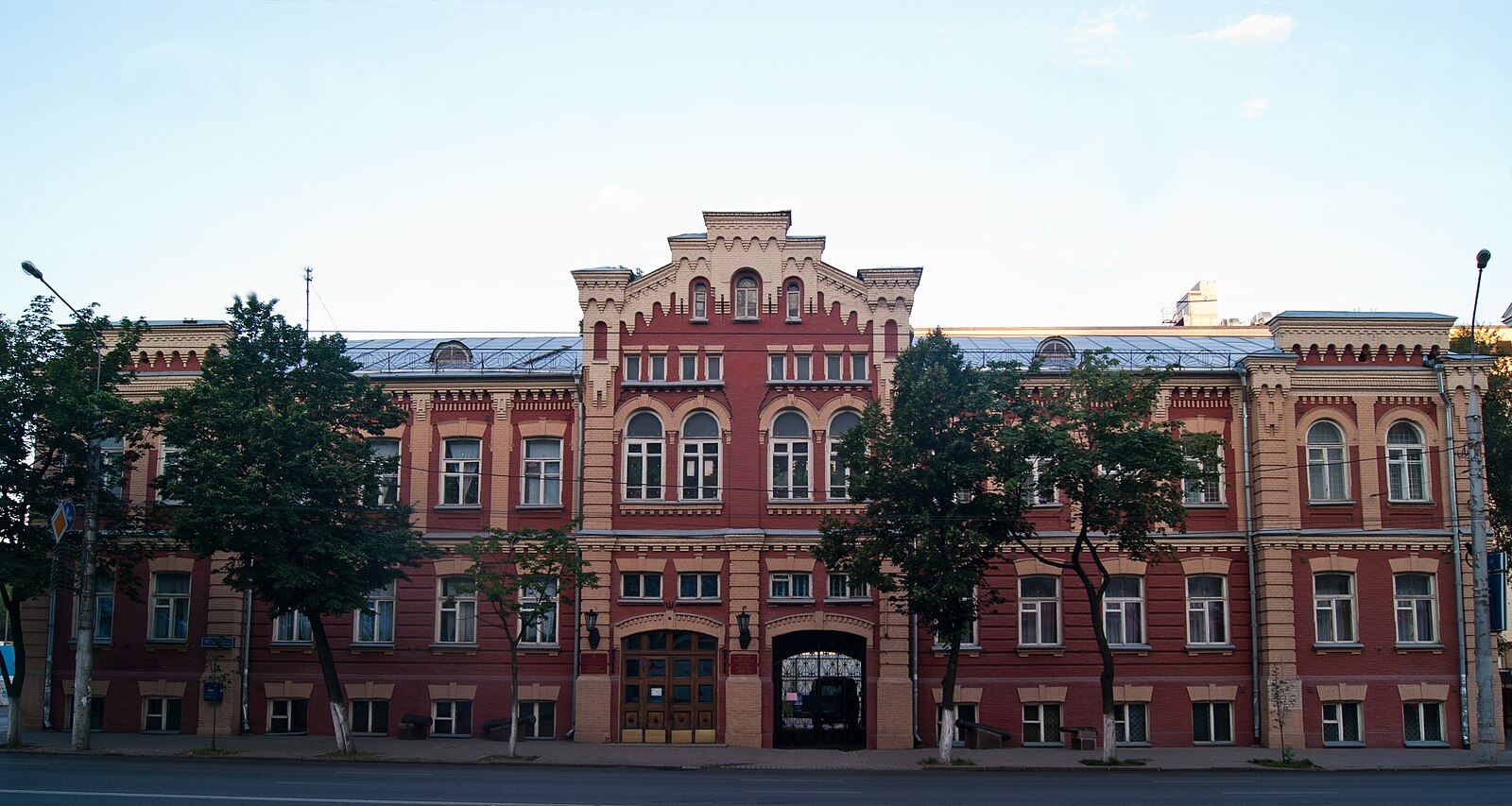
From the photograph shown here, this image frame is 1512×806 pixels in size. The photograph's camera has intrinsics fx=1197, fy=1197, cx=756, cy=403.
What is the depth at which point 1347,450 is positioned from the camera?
3756cm

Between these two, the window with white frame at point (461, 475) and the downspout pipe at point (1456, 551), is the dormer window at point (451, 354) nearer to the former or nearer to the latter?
the window with white frame at point (461, 475)

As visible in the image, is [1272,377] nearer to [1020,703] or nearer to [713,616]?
[1020,703]

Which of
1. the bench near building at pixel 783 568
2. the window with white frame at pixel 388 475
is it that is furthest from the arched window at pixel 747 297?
the window with white frame at pixel 388 475

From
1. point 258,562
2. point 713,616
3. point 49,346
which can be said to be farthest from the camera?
point 713,616

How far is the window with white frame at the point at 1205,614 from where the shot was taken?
37312mm

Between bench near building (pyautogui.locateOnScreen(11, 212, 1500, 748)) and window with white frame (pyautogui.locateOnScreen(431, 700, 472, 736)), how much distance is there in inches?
4.6

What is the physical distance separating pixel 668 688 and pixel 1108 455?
14.9 m

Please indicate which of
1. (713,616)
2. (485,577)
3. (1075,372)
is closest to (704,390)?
(713,616)

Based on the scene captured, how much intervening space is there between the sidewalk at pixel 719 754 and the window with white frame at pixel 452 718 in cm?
129

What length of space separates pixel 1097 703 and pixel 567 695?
1623cm

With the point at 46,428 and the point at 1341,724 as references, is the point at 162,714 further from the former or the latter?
the point at 1341,724

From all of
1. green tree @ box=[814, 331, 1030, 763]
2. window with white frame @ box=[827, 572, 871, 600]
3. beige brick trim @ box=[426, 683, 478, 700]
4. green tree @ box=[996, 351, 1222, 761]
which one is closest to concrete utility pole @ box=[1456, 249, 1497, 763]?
green tree @ box=[996, 351, 1222, 761]

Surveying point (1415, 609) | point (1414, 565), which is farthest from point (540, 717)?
point (1414, 565)

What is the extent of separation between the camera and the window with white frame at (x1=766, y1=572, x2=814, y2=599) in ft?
120
